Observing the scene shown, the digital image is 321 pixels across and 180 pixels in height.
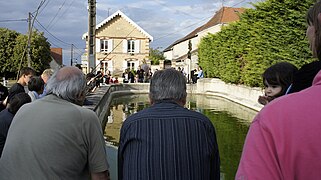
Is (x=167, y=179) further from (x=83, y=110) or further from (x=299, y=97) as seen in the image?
(x=299, y=97)

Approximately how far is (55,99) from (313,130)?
82.3 inches

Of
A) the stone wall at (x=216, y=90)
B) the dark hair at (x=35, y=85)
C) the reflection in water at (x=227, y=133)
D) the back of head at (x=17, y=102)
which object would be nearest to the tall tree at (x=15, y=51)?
the stone wall at (x=216, y=90)

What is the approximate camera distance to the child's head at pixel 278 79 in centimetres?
359

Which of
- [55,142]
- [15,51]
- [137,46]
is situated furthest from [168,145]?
[15,51]

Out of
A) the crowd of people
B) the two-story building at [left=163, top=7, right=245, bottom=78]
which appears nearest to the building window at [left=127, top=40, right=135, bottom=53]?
the two-story building at [left=163, top=7, right=245, bottom=78]

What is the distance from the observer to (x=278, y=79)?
3613mm

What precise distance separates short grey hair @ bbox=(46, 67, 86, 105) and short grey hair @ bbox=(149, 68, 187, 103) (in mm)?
564

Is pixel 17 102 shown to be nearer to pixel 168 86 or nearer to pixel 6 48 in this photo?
pixel 168 86

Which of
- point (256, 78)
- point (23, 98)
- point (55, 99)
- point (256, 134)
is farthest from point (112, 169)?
point (256, 78)

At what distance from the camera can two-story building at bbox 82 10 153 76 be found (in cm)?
5675

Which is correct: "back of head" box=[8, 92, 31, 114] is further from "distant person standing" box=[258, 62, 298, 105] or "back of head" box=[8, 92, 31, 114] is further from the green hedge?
the green hedge

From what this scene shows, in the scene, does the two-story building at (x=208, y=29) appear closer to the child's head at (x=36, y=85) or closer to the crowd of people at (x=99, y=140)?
the child's head at (x=36, y=85)

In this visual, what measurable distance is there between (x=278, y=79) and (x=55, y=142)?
6.69ft

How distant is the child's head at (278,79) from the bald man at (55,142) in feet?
5.47
